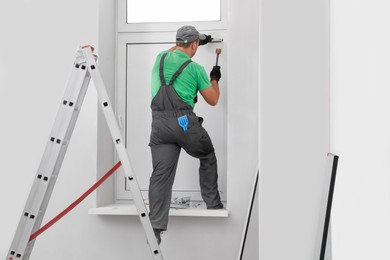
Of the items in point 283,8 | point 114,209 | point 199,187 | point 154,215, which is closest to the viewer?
point 283,8

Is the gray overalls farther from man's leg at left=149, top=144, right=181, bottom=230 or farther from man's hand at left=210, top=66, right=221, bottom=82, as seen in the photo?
man's hand at left=210, top=66, right=221, bottom=82

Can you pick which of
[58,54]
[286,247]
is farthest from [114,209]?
[286,247]

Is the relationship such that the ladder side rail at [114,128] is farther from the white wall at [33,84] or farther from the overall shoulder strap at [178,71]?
the white wall at [33,84]

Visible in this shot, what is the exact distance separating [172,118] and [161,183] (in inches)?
15.7

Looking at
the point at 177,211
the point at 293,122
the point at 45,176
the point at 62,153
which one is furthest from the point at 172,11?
the point at 293,122

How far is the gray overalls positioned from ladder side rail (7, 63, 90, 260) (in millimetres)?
660

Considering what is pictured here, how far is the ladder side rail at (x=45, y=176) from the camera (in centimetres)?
252

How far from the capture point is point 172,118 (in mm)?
3127

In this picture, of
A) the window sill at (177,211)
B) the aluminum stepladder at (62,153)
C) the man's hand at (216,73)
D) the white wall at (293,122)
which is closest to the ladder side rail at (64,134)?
the aluminum stepladder at (62,153)

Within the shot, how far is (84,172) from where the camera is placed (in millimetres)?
3447

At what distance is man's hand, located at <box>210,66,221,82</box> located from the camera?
3328mm

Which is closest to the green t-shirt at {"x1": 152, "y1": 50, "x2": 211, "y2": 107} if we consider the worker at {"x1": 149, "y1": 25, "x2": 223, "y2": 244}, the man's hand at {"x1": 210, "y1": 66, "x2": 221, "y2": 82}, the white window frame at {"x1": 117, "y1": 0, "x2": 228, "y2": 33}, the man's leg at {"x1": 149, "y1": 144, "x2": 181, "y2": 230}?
the worker at {"x1": 149, "y1": 25, "x2": 223, "y2": 244}

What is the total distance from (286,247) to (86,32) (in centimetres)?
248

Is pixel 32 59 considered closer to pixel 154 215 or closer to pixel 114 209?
pixel 114 209
